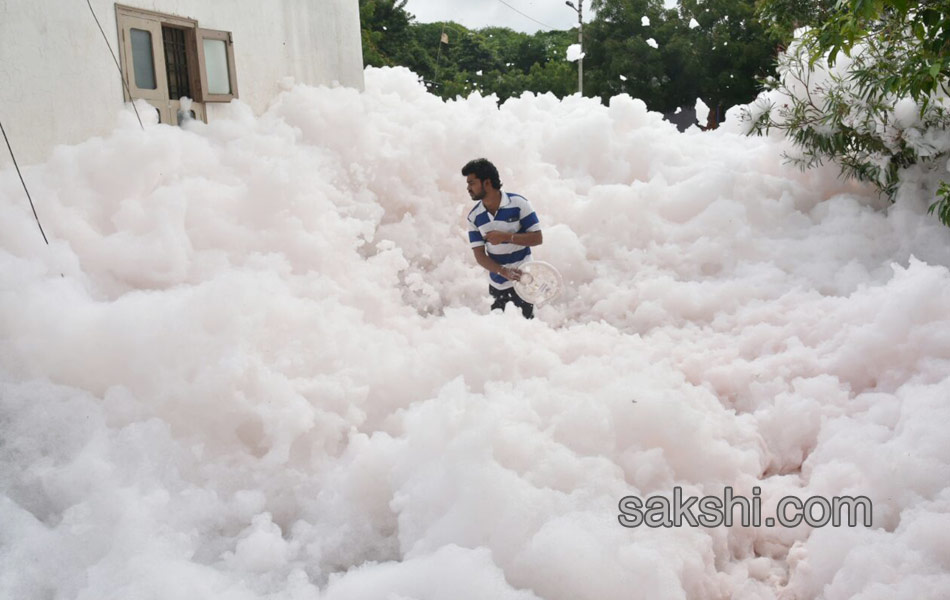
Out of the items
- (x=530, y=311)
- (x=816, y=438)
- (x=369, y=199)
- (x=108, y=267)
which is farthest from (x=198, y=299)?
(x=816, y=438)

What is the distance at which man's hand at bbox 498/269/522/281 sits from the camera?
4907mm

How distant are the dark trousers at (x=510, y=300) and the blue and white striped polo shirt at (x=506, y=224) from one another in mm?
98

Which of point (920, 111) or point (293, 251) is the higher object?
point (920, 111)

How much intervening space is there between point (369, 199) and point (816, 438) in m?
3.91

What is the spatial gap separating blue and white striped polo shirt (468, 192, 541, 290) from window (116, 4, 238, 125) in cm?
231

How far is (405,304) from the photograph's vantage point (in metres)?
6.16

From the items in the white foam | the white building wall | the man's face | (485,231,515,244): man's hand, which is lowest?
the white foam

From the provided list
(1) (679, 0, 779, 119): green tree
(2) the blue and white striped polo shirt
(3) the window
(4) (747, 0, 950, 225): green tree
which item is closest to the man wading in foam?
(2) the blue and white striped polo shirt

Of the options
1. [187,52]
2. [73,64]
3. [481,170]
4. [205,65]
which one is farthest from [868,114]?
[73,64]

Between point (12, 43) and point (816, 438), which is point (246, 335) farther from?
point (816, 438)

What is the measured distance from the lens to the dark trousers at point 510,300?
514cm

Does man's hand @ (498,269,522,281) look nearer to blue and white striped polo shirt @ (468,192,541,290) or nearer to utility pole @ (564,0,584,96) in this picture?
blue and white striped polo shirt @ (468,192,541,290)

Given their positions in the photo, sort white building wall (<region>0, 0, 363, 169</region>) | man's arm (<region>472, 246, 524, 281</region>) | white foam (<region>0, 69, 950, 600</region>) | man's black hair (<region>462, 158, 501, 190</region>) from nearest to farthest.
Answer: white foam (<region>0, 69, 950, 600</region>) < white building wall (<region>0, 0, 363, 169</region>) < man's black hair (<region>462, 158, 501, 190</region>) < man's arm (<region>472, 246, 524, 281</region>)

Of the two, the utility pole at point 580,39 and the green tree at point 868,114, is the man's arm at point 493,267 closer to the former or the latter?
the green tree at point 868,114
